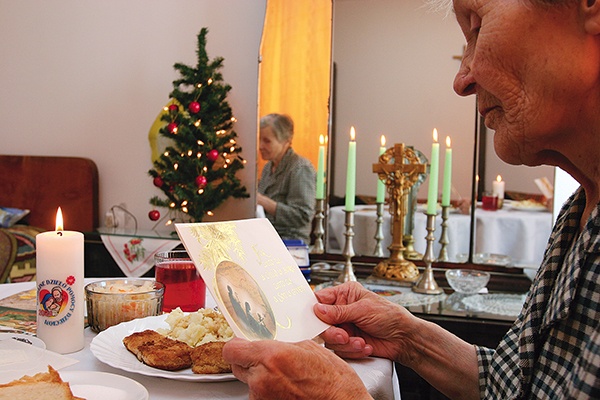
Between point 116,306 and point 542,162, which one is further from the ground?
point 542,162

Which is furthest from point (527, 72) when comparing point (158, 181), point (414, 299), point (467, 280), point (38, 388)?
point (158, 181)

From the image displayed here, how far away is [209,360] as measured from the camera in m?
0.95

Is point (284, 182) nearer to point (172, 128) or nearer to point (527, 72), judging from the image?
point (172, 128)

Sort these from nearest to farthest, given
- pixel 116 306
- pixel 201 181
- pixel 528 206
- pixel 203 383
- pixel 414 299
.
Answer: pixel 203 383, pixel 116 306, pixel 414 299, pixel 528 206, pixel 201 181

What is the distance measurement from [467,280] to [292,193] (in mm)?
970

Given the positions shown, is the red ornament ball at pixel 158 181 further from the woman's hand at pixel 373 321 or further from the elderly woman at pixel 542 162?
the elderly woman at pixel 542 162

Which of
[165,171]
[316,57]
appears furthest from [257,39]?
[165,171]

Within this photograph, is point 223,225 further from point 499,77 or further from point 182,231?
point 499,77

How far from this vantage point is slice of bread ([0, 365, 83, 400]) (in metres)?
0.80

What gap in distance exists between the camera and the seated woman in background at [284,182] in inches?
117

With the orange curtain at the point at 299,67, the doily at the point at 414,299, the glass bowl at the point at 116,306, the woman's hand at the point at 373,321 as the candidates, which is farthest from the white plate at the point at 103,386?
the orange curtain at the point at 299,67

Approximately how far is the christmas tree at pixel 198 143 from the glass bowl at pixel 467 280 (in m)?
1.29

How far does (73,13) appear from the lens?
3.63 meters

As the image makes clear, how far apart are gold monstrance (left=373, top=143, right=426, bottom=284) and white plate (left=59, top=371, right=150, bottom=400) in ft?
5.71
